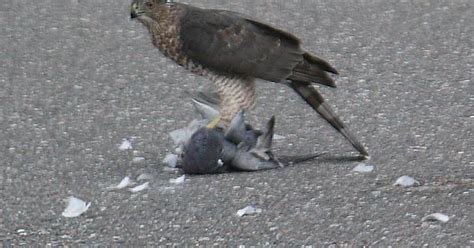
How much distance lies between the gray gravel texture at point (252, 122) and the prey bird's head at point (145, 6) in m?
0.73

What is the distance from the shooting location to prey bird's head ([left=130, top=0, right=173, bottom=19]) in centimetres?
583

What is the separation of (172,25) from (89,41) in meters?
2.56

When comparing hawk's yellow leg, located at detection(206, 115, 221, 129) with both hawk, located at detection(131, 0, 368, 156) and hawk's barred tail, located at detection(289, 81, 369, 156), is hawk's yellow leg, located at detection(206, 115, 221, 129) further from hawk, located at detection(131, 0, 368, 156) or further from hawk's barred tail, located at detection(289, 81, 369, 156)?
hawk's barred tail, located at detection(289, 81, 369, 156)

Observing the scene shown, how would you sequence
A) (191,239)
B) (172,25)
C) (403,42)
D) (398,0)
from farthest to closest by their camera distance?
(398,0) → (403,42) → (172,25) → (191,239)

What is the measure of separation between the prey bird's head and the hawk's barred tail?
73 cm

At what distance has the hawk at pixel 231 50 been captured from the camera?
5738 mm

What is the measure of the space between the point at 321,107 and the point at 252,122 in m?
0.80

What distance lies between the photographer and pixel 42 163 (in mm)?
6020

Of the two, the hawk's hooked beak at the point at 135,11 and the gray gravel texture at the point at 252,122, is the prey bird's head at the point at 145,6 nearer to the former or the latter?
the hawk's hooked beak at the point at 135,11

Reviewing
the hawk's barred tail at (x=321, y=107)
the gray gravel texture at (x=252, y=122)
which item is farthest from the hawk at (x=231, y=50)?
the gray gravel texture at (x=252, y=122)

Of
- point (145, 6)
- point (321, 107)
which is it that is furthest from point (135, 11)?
point (321, 107)

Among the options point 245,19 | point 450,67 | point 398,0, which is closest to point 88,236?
point 245,19

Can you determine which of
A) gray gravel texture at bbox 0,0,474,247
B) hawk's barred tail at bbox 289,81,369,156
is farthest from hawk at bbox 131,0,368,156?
gray gravel texture at bbox 0,0,474,247

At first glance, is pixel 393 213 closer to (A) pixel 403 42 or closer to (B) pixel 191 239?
(B) pixel 191 239
